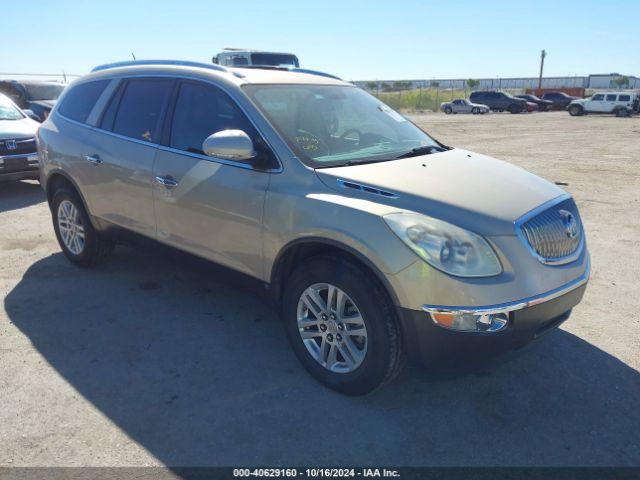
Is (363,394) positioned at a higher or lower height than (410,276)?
lower

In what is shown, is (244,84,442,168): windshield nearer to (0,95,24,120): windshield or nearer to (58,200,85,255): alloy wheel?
(58,200,85,255): alloy wheel

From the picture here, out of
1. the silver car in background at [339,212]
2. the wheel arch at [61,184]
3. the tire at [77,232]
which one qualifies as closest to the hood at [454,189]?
the silver car in background at [339,212]

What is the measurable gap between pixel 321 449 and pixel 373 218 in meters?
1.22

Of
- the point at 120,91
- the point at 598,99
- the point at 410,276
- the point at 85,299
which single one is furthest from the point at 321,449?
the point at 598,99

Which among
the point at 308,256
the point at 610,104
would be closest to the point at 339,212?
the point at 308,256

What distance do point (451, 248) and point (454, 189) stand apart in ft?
1.55

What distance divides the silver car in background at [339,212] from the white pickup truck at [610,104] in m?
37.7

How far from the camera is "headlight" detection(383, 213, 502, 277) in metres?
2.71

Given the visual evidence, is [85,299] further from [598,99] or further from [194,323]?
[598,99]

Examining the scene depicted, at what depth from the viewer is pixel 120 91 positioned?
466 cm

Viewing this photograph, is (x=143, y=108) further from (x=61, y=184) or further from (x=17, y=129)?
(x=17, y=129)

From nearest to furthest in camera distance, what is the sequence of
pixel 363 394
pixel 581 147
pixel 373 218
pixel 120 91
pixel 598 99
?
pixel 373 218 → pixel 363 394 → pixel 120 91 → pixel 581 147 → pixel 598 99

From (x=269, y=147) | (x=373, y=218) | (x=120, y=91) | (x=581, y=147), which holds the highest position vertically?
(x=120, y=91)

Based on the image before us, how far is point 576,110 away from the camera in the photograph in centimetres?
3728
